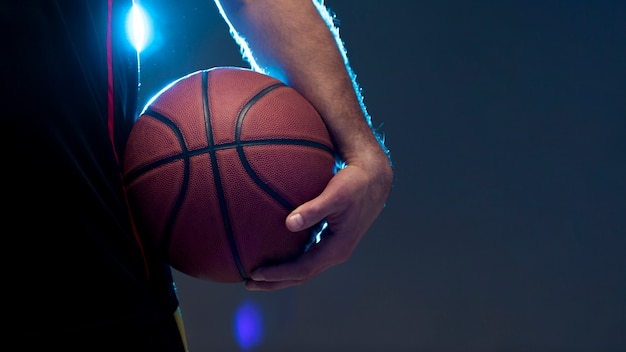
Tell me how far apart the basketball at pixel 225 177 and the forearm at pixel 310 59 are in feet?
0.13

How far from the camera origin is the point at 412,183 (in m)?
2.80

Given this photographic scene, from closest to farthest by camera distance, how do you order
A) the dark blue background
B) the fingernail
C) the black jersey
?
the black jersey, the fingernail, the dark blue background

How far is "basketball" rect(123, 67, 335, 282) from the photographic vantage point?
0.80 m

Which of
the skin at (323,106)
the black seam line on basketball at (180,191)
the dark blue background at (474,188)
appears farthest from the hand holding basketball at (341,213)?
the dark blue background at (474,188)

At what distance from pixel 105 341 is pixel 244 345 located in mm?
2314

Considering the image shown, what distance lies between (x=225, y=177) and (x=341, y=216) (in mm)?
184

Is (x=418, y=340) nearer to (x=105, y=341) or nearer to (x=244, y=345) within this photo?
(x=244, y=345)

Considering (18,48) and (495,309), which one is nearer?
(18,48)

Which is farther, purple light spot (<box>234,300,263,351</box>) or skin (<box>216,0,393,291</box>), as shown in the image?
purple light spot (<box>234,300,263,351</box>)

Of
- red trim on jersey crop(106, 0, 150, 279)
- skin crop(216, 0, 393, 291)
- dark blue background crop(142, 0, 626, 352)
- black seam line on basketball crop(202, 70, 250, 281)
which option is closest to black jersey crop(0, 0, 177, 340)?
red trim on jersey crop(106, 0, 150, 279)

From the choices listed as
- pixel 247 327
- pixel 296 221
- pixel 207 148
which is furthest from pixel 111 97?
pixel 247 327

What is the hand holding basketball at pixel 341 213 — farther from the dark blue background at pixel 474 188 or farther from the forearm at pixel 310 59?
the dark blue background at pixel 474 188

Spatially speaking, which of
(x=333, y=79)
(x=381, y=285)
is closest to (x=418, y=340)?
(x=381, y=285)

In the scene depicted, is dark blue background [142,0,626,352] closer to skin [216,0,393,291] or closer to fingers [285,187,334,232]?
skin [216,0,393,291]
